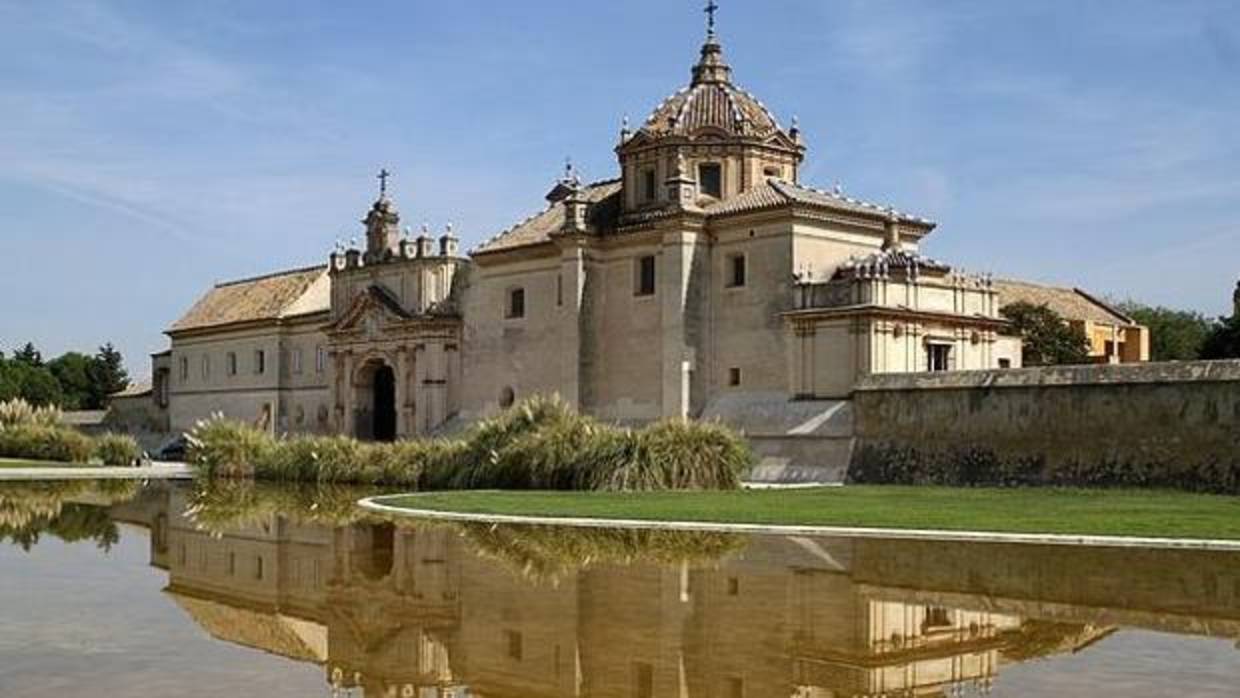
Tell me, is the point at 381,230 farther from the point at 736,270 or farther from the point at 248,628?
the point at 248,628

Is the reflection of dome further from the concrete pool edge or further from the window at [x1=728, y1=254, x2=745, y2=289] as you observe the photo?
the concrete pool edge

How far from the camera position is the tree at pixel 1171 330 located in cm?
7338

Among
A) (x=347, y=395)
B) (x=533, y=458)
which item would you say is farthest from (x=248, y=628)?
(x=347, y=395)

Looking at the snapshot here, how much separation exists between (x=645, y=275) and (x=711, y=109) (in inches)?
236

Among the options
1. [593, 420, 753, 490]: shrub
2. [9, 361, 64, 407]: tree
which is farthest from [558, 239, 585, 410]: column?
[9, 361, 64, 407]: tree

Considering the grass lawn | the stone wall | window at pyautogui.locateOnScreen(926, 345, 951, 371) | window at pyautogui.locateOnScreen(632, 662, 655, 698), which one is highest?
window at pyautogui.locateOnScreen(926, 345, 951, 371)

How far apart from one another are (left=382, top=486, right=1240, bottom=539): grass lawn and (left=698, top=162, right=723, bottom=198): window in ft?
47.1

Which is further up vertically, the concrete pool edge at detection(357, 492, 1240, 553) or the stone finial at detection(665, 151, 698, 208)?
the stone finial at detection(665, 151, 698, 208)

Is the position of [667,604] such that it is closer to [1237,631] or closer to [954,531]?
[1237,631]

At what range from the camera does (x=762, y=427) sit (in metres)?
38.5

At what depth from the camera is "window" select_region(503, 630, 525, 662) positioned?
10500 millimetres

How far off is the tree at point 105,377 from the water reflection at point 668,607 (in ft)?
297

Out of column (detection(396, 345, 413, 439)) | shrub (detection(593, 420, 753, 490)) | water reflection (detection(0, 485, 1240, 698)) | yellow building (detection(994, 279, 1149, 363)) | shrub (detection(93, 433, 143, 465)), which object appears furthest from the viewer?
yellow building (detection(994, 279, 1149, 363))

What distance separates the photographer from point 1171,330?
76938 mm
